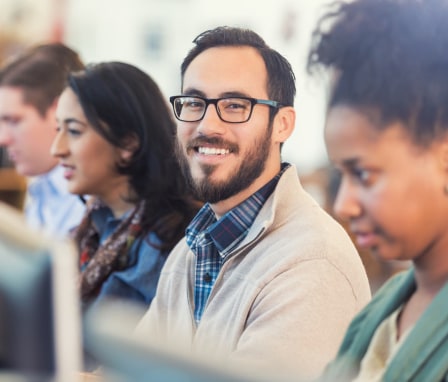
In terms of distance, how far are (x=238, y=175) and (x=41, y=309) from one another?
1.17m

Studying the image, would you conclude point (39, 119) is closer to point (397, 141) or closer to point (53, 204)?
point (53, 204)

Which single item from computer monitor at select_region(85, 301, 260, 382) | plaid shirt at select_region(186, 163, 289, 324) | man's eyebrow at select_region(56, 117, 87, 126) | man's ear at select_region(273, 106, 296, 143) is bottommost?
plaid shirt at select_region(186, 163, 289, 324)

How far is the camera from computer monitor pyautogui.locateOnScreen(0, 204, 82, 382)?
59 centimetres

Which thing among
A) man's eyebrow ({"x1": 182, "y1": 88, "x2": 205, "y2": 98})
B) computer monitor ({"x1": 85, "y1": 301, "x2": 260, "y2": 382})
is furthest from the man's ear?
computer monitor ({"x1": 85, "y1": 301, "x2": 260, "y2": 382})

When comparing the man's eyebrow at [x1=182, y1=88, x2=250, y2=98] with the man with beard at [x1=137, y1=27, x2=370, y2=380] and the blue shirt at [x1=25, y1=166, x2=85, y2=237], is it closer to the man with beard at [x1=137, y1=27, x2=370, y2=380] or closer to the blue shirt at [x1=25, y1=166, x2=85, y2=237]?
the man with beard at [x1=137, y1=27, x2=370, y2=380]

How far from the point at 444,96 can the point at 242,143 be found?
2.85 ft

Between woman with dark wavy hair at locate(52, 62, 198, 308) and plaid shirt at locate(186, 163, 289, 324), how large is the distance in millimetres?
401

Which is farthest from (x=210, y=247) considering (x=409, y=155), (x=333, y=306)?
(x=409, y=155)

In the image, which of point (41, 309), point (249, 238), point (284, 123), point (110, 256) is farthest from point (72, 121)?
point (41, 309)

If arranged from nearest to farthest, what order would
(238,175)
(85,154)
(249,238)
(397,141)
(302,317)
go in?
(397,141)
(302,317)
(249,238)
(238,175)
(85,154)

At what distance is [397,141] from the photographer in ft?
Answer: 3.06

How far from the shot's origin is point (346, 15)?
37.6 inches

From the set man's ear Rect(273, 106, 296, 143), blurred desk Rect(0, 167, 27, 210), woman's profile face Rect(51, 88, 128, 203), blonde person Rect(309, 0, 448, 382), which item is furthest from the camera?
blurred desk Rect(0, 167, 27, 210)

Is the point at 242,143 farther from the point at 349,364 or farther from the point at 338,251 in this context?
the point at 349,364
